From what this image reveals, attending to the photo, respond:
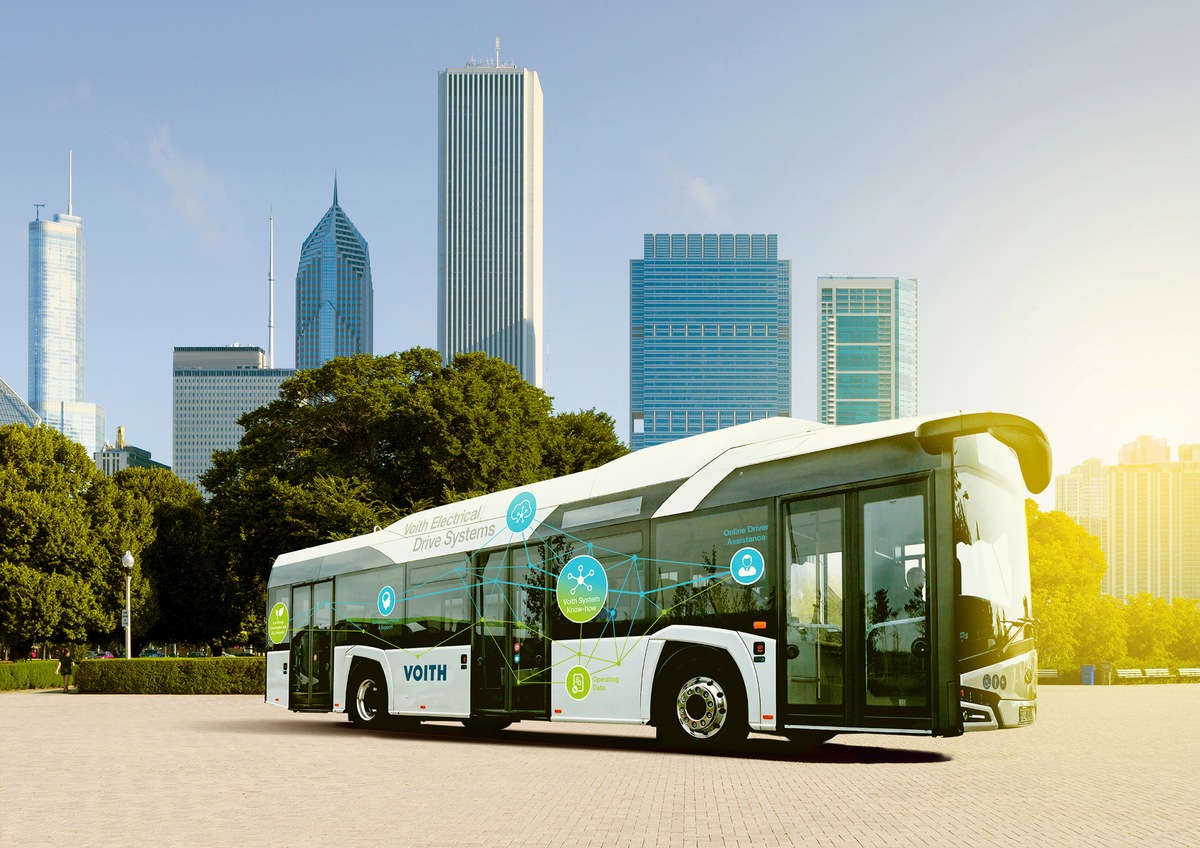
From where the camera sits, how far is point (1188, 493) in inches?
7156

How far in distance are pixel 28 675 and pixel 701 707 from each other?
129ft

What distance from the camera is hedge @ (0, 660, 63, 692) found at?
4456 centimetres

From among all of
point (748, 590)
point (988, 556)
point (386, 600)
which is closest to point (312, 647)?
point (386, 600)

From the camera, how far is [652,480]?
15508 millimetres

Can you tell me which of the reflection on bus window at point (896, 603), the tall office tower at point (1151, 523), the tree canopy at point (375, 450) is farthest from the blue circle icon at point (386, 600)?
the tall office tower at point (1151, 523)

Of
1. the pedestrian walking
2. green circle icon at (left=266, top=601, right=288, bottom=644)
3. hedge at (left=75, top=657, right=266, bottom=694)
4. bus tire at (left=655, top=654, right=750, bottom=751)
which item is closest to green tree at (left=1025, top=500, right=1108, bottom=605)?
hedge at (left=75, top=657, right=266, bottom=694)

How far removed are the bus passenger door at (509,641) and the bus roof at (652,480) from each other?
52cm

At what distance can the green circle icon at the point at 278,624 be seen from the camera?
74.8 ft

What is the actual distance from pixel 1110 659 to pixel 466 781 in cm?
5191

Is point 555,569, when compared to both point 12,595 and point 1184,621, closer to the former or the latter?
point 12,595

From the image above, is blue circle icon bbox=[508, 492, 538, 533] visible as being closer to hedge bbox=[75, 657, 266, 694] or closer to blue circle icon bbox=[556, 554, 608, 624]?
blue circle icon bbox=[556, 554, 608, 624]

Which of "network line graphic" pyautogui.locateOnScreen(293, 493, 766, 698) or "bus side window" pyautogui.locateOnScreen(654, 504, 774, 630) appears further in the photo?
"network line graphic" pyautogui.locateOnScreen(293, 493, 766, 698)

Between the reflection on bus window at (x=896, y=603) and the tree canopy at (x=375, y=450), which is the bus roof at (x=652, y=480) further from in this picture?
the tree canopy at (x=375, y=450)

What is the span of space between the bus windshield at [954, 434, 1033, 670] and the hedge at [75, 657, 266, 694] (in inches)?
1240
